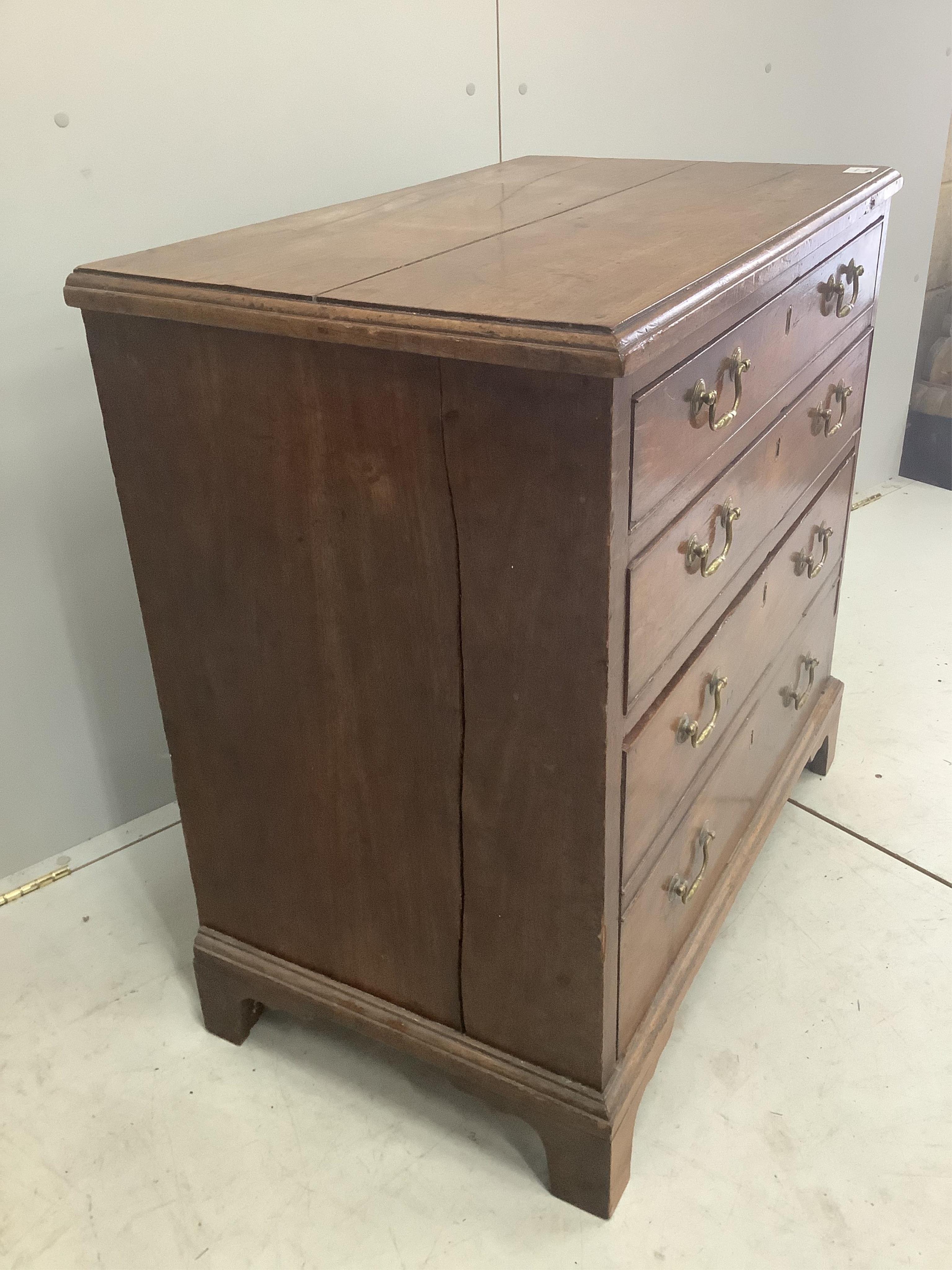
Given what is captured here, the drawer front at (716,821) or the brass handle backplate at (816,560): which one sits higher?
the brass handle backplate at (816,560)

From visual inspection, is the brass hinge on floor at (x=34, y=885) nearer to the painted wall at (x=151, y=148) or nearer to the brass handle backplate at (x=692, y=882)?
the painted wall at (x=151, y=148)

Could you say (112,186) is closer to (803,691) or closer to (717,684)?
(717,684)

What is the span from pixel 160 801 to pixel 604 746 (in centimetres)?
117

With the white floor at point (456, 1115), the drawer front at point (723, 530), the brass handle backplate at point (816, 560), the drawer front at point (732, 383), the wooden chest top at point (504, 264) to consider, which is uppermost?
the wooden chest top at point (504, 264)

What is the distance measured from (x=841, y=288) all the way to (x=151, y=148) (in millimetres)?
949

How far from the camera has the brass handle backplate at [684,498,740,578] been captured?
109 centimetres

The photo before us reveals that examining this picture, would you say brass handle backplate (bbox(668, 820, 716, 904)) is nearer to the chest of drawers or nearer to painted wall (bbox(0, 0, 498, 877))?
the chest of drawers

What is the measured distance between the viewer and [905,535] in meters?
2.86

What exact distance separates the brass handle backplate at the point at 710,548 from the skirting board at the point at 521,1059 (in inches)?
21.3

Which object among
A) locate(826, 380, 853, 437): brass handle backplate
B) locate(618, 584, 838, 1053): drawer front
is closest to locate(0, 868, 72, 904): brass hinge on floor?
locate(618, 584, 838, 1053): drawer front

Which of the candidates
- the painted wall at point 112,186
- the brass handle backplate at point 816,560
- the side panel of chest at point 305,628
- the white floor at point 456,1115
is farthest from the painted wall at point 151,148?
the brass handle backplate at point 816,560

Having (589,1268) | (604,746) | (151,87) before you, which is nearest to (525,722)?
(604,746)

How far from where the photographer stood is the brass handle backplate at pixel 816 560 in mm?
1529

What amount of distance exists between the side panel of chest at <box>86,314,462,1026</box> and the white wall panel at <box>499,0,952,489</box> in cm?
110
